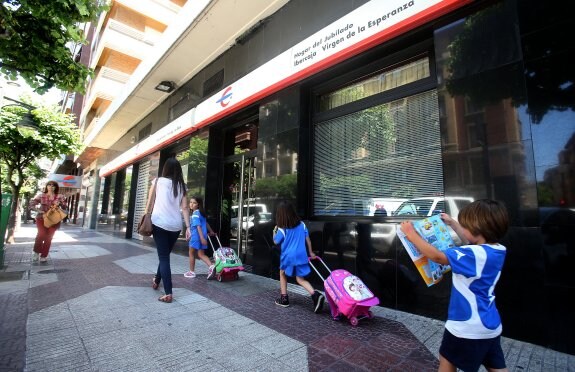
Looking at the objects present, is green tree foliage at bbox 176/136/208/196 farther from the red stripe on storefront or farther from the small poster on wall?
the small poster on wall

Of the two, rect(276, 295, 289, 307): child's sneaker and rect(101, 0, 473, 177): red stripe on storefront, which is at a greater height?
rect(101, 0, 473, 177): red stripe on storefront

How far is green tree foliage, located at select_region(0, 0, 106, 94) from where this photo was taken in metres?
4.12

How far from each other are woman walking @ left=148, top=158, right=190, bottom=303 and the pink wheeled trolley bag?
225 cm

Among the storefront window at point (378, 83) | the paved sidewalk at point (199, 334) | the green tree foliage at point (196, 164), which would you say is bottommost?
the paved sidewalk at point (199, 334)

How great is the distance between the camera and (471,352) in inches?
64.7

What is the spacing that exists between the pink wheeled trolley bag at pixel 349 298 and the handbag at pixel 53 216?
6688 mm

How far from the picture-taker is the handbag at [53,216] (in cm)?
685

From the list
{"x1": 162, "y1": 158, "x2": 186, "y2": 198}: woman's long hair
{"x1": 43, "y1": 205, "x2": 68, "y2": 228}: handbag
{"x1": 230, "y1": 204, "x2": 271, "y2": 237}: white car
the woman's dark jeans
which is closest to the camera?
the woman's dark jeans

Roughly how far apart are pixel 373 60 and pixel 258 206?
11.7 ft

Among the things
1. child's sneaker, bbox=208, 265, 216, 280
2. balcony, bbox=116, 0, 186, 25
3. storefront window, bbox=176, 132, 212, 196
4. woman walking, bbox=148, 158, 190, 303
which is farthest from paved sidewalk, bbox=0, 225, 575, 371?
balcony, bbox=116, 0, 186, 25

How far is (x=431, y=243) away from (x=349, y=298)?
1.86 meters

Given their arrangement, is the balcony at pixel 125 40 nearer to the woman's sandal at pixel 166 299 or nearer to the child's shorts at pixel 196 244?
the child's shorts at pixel 196 244

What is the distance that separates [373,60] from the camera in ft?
16.6

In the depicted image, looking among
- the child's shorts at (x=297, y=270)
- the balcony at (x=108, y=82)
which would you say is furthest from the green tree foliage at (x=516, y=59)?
the balcony at (x=108, y=82)
